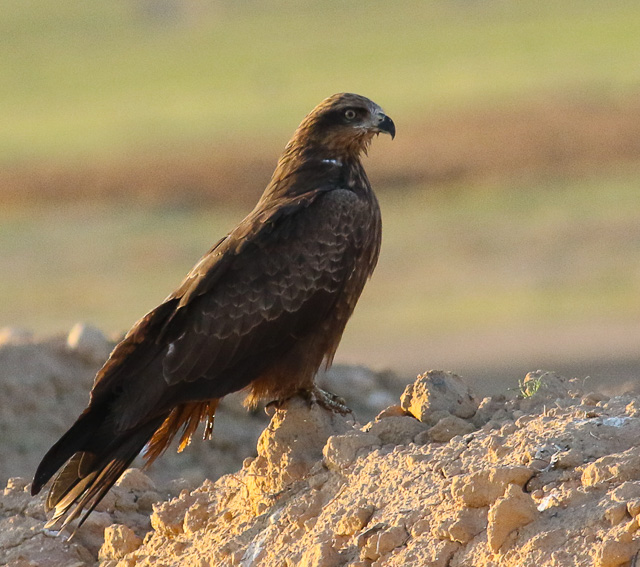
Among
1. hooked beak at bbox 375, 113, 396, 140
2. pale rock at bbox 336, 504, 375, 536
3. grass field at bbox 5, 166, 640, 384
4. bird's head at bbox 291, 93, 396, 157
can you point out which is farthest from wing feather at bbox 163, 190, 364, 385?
grass field at bbox 5, 166, 640, 384

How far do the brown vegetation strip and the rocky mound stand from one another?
80.7ft

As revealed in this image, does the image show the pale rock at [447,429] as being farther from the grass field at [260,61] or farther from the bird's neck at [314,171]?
the grass field at [260,61]

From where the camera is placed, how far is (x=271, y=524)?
7758mm

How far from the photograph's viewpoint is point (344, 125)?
9.36m

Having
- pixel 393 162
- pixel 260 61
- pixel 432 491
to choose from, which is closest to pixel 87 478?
pixel 432 491

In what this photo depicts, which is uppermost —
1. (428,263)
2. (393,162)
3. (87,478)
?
(87,478)

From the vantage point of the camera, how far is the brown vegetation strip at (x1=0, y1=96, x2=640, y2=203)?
34.2 metres

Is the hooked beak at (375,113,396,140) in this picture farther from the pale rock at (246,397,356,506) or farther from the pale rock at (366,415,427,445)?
the pale rock at (366,415,427,445)

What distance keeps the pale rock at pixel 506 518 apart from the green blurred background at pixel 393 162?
19.6ft

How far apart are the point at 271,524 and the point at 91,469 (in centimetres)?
→ 97

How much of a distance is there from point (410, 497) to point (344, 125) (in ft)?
9.38

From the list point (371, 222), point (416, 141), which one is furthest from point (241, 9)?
point (371, 222)

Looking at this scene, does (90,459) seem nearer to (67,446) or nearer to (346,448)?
(67,446)

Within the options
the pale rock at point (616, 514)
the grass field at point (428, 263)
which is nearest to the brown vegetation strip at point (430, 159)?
the grass field at point (428, 263)
